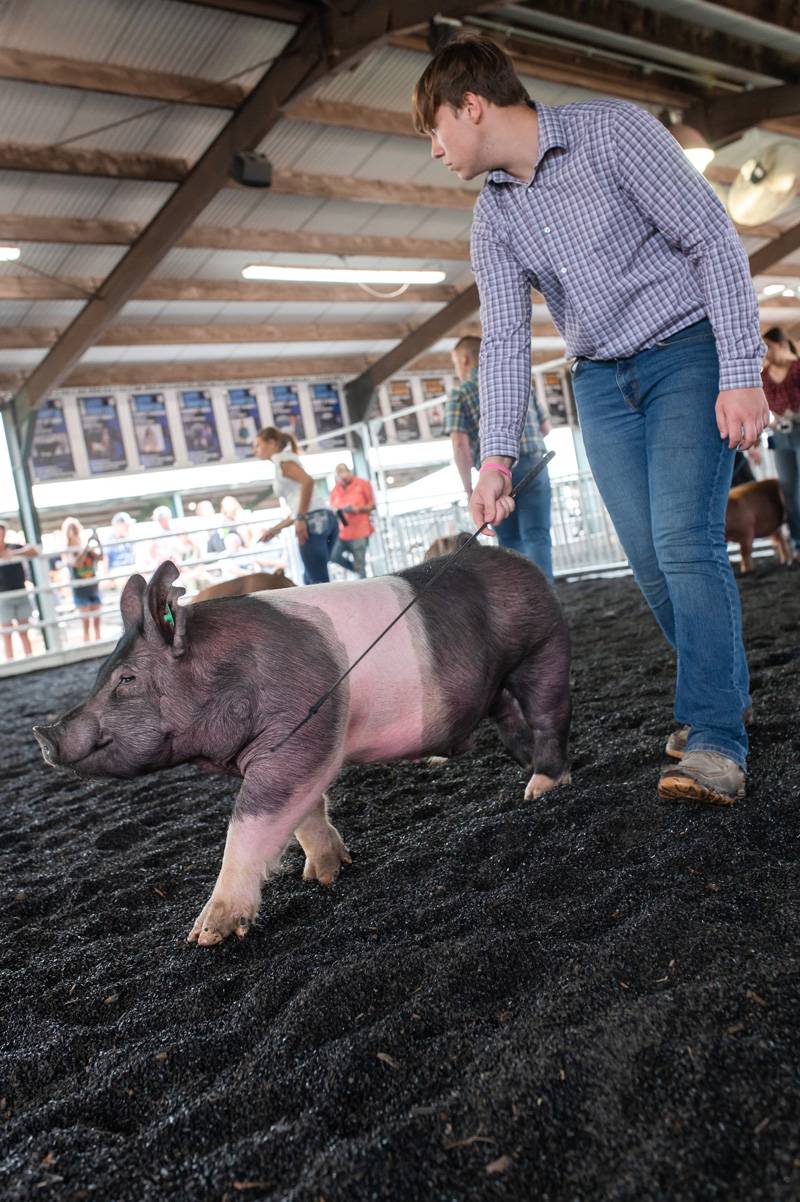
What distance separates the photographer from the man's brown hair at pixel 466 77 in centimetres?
191

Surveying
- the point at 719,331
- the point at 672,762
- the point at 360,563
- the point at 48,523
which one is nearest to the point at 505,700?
the point at 672,762

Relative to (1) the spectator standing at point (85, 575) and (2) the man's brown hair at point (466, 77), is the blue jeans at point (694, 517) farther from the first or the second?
(1) the spectator standing at point (85, 575)

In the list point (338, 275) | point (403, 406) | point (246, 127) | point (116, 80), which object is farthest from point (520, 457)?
point (403, 406)

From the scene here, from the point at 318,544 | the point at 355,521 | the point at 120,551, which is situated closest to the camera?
the point at 318,544

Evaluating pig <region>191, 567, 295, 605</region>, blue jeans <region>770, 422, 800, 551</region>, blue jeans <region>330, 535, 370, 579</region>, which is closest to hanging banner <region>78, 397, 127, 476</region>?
blue jeans <region>330, 535, 370, 579</region>

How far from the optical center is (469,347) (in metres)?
4.72

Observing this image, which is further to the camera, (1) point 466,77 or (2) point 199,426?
(2) point 199,426

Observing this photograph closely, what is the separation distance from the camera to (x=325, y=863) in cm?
198

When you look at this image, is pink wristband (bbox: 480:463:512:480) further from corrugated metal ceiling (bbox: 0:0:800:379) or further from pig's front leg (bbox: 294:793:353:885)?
corrugated metal ceiling (bbox: 0:0:800:379)

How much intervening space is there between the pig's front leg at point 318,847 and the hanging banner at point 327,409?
13.1 metres

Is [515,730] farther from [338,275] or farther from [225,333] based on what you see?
[225,333]

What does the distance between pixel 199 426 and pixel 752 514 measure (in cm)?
888

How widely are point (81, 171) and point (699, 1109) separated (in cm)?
857

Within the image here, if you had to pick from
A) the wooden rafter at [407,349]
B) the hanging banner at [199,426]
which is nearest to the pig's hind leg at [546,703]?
the wooden rafter at [407,349]
